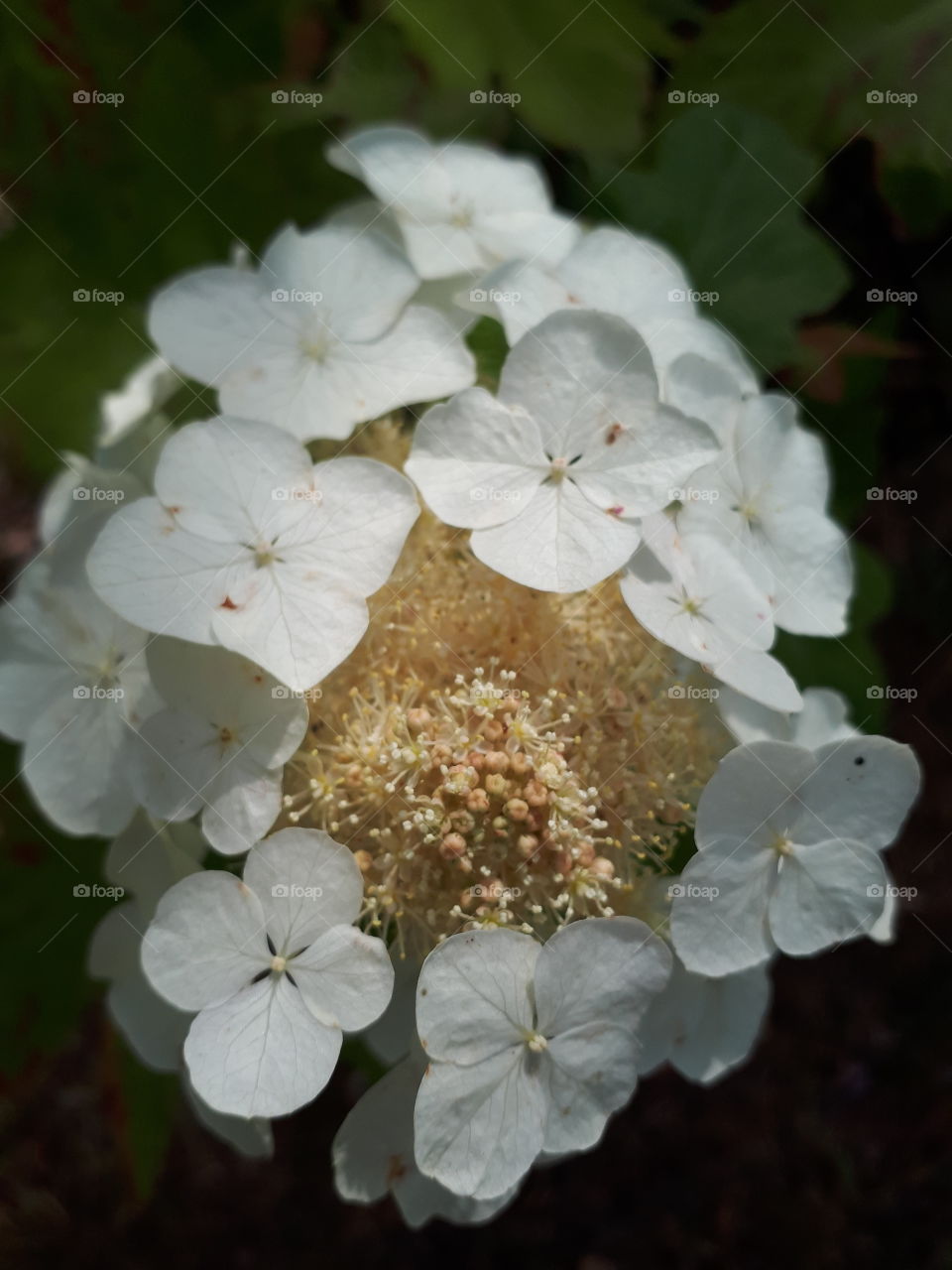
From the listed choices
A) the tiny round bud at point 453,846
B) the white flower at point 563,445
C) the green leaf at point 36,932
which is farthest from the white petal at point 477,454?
the green leaf at point 36,932

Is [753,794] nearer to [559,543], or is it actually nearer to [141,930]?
[559,543]

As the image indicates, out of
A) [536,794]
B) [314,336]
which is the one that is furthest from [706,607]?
[314,336]

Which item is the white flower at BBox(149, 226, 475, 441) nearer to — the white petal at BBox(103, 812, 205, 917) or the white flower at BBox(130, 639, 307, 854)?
the white flower at BBox(130, 639, 307, 854)

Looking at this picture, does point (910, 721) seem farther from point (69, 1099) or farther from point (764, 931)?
point (69, 1099)

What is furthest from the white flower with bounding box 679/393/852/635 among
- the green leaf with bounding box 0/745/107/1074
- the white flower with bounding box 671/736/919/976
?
the green leaf with bounding box 0/745/107/1074

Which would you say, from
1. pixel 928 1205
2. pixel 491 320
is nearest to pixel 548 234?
pixel 491 320

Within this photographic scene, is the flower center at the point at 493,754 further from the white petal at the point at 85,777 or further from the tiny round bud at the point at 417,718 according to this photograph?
the white petal at the point at 85,777
